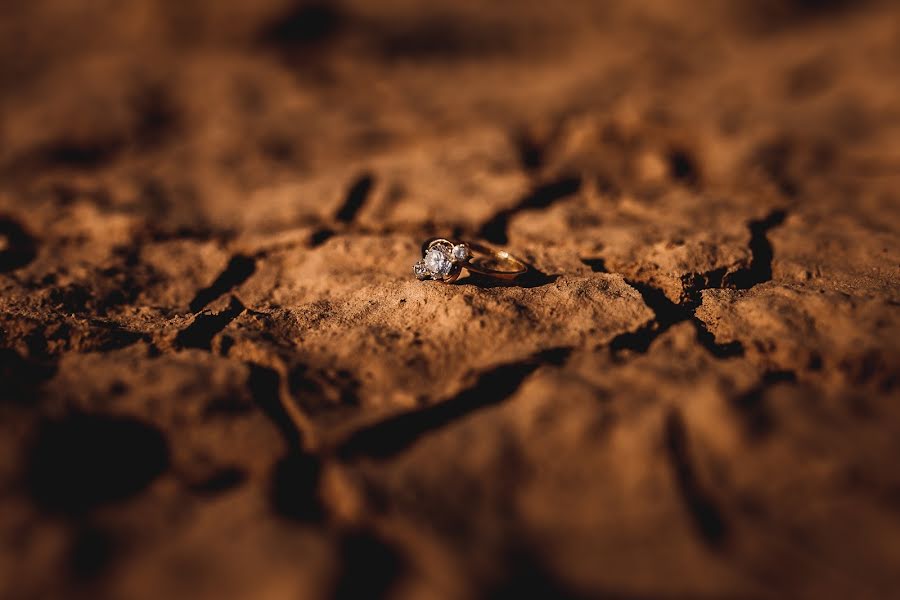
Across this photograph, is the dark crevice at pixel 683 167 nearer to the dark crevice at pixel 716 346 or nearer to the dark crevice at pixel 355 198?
the dark crevice at pixel 716 346

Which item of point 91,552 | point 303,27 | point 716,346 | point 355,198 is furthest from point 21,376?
point 303,27

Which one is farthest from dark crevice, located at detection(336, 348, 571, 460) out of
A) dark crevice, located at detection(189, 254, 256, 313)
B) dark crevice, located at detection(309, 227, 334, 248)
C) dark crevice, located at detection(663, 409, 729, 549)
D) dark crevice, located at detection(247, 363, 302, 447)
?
dark crevice, located at detection(309, 227, 334, 248)

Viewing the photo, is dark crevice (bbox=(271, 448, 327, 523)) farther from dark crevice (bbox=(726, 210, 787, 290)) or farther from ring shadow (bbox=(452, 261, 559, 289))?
dark crevice (bbox=(726, 210, 787, 290))

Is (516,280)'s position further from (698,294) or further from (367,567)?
(367,567)

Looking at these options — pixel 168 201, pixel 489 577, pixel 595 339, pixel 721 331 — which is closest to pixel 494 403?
pixel 595 339

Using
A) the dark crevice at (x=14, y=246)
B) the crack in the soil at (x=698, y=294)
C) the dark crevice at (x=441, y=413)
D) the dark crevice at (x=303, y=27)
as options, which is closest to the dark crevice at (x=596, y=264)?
the crack in the soil at (x=698, y=294)
